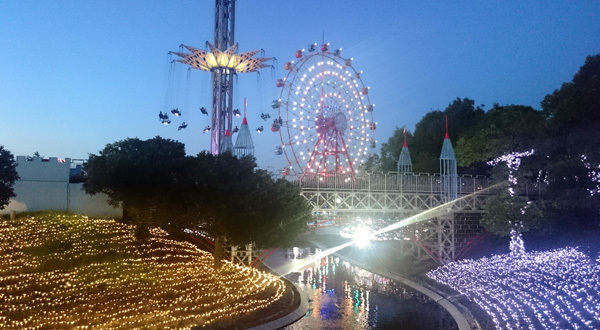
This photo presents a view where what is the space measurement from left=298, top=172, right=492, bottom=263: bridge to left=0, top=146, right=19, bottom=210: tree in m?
18.5

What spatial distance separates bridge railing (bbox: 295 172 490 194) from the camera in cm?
3741

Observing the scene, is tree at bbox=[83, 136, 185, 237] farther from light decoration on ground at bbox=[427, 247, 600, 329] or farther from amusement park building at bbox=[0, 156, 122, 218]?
light decoration on ground at bbox=[427, 247, 600, 329]

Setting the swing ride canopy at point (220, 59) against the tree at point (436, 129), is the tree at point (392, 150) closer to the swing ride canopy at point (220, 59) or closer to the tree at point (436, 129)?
the tree at point (436, 129)

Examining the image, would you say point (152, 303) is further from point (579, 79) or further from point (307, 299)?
point (579, 79)

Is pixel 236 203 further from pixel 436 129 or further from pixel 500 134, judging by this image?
pixel 436 129

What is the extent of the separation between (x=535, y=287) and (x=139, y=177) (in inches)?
893

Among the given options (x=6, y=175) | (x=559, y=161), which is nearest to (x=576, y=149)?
(x=559, y=161)

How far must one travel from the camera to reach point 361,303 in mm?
31141

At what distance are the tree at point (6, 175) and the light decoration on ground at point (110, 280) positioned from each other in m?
2.33

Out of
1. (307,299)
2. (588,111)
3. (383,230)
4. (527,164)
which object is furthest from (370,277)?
(588,111)

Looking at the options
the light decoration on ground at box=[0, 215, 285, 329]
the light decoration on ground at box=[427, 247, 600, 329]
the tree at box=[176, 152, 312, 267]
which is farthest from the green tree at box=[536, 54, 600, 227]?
the light decoration on ground at box=[0, 215, 285, 329]

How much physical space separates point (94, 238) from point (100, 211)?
5975 millimetres

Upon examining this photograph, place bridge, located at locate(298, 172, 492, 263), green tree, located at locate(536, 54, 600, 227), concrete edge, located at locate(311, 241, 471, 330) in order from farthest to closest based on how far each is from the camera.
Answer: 1. bridge, located at locate(298, 172, 492, 263)
2. green tree, located at locate(536, 54, 600, 227)
3. concrete edge, located at locate(311, 241, 471, 330)

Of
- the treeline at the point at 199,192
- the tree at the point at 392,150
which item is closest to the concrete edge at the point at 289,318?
the treeline at the point at 199,192
